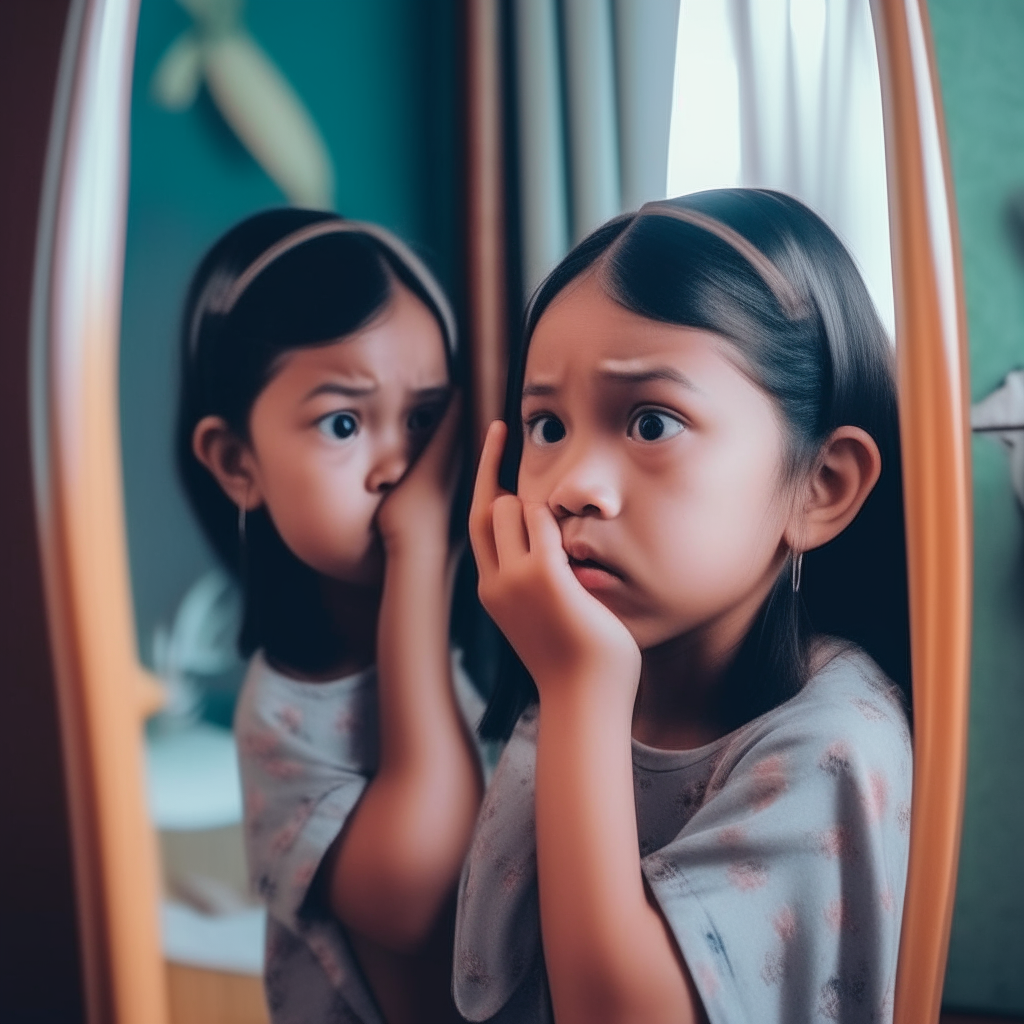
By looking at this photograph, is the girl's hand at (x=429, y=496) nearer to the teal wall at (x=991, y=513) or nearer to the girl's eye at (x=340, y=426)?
the girl's eye at (x=340, y=426)

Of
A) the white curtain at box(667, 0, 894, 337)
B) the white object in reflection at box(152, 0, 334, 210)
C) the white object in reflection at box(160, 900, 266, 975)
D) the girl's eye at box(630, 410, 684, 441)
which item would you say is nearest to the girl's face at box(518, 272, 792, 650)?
the girl's eye at box(630, 410, 684, 441)

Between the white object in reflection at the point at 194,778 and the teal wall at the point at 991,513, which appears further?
the teal wall at the point at 991,513

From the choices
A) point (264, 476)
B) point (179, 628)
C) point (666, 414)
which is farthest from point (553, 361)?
point (179, 628)

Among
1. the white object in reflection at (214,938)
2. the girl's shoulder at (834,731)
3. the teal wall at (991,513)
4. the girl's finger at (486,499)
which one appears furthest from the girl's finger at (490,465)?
the teal wall at (991,513)

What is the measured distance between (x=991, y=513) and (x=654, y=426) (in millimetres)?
453

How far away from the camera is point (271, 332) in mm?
667

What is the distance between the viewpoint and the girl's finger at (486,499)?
0.64 meters

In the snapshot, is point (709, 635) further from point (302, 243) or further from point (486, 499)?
point (302, 243)

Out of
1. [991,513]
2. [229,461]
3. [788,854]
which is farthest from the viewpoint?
[991,513]

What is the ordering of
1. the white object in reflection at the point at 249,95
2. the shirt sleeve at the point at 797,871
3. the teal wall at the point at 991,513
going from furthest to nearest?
the teal wall at the point at 991,513
the white object in reflection at the point at 249,95
the shirt sleeve at the point at 797,871

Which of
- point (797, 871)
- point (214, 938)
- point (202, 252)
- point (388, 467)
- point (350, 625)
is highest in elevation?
point (202, 252)

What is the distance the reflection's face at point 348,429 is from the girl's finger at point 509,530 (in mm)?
70

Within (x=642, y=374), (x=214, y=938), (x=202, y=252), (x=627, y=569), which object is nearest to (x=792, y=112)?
(x=642, y=374)

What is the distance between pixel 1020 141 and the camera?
866 mm
